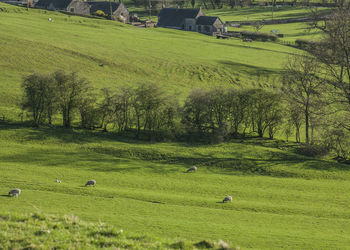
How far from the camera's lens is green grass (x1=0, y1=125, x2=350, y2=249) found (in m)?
23.0

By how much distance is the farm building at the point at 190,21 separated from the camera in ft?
448

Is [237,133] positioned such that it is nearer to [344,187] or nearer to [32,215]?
[344,187]

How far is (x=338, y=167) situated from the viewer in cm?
3991

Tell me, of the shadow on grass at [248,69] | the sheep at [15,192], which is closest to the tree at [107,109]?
the sheep at [15,192]

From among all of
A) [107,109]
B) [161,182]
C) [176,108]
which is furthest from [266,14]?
[161,182]

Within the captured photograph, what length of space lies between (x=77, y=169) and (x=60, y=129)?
1181cm

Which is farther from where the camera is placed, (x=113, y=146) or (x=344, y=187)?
(x=113, y=146)

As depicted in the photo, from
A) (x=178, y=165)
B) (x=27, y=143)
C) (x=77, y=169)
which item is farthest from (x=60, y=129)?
(x=178, y=165)

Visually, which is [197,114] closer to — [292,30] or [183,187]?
[183,187]

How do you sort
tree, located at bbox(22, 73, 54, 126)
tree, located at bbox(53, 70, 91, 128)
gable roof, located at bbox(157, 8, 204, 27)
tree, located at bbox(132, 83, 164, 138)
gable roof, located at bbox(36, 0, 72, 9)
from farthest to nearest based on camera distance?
gable roof, located at bbox(36, 0, 72, 9), gable roof, located at bbox(157, 8, 204, 27), tree, located at bbox(53, 70, 91, 128), tree, located at bbox(132, 83, 164, 138), tree, located at bbox(22, 73, 54, 126)

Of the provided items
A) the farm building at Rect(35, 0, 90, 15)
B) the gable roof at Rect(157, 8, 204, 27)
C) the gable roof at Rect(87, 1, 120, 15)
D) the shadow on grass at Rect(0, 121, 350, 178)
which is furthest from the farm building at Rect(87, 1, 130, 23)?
the shadow on grass at Rect(0, 121, 350, 178)

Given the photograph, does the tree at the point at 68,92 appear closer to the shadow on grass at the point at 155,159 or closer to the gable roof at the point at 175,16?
the shadow on grass at the point at 155,159

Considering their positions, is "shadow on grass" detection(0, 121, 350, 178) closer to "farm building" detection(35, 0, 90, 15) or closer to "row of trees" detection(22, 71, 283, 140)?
"row of trees" detection(22, 71, 283, 140)

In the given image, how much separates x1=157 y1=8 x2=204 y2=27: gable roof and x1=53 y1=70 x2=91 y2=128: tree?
9955 centimetres
